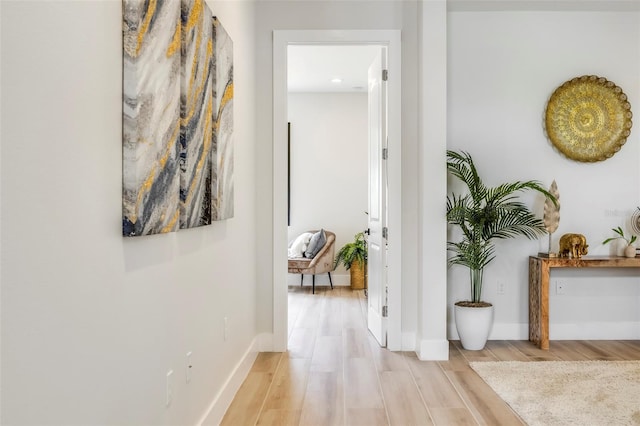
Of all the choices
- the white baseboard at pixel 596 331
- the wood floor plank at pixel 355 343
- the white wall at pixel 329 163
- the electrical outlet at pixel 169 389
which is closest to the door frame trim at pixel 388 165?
the wood floor plank at pixel 355 343

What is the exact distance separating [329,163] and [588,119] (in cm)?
375

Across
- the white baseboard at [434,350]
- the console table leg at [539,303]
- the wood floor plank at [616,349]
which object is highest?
the console table leg at [539,303]

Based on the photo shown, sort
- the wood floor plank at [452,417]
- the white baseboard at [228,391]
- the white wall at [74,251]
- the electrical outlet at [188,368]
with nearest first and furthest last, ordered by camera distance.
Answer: the white wall at [74,251] → the electrical outlet at [188,368] → the white baseboard at [228,391] → the wood floor plank at [452,417]

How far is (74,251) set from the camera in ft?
4.01

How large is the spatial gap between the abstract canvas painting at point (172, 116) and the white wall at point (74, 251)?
4 cm

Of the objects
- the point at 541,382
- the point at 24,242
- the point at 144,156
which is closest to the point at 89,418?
the point at 24,242

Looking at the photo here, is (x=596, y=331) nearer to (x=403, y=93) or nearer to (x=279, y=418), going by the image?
(x=403, y=93)

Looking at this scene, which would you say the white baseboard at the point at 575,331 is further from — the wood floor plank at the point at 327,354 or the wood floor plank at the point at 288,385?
the wood floor plank at the point at 288,385

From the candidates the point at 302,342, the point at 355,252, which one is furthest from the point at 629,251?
the point at 355,252

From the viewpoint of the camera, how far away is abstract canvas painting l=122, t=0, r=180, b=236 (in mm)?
1500

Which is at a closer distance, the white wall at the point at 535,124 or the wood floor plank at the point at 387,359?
the wood floor plank at the point at 387,359

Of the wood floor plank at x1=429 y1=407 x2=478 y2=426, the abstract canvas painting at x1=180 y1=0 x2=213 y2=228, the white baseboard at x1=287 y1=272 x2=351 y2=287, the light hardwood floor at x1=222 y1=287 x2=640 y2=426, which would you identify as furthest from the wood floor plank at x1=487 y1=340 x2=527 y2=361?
the white baseboard at x1=287 y1=272 x2=351 y2=287

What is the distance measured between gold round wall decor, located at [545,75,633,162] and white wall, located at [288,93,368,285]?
3.35m

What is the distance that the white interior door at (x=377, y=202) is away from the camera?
13.5ft
